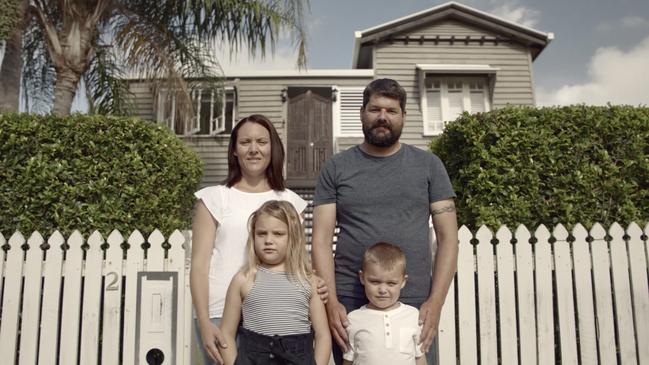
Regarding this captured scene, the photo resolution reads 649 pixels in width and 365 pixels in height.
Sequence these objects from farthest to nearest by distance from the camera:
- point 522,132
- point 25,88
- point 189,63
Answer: point 25,88 → point 189,63 → point 522,132

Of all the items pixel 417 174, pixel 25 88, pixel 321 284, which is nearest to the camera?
pixel 321 284

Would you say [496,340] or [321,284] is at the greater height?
[321,284]

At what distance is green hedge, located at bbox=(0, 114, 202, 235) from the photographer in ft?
16.5

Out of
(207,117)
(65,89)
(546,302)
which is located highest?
(207,117)

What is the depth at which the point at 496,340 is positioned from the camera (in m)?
3.90

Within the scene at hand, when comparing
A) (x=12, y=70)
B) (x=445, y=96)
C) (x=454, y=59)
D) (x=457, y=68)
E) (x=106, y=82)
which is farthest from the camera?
(x=454, y=59)

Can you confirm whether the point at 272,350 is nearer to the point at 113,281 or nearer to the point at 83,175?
the point at 113,281

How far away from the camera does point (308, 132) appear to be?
45.4 ft

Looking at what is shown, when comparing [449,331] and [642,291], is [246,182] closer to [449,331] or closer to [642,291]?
[449,331]

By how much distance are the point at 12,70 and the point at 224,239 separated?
831 cm

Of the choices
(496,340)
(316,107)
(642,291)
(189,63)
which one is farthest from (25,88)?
(642,291)

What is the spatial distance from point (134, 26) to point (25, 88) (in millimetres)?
4241

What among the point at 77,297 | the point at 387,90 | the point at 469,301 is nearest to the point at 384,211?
the point at 387,90

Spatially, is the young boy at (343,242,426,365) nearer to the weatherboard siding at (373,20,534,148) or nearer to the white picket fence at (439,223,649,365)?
the white picket fence at (439,223,649,365)
